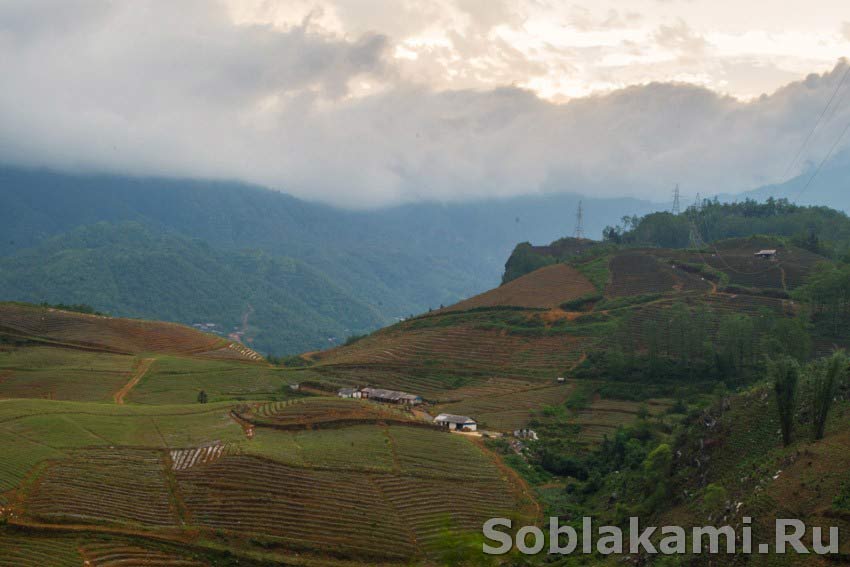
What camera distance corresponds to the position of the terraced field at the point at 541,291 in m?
95.2

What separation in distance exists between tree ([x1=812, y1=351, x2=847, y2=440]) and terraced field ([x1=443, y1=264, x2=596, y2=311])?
5533cm

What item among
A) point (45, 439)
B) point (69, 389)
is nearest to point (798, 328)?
point (45, 439)

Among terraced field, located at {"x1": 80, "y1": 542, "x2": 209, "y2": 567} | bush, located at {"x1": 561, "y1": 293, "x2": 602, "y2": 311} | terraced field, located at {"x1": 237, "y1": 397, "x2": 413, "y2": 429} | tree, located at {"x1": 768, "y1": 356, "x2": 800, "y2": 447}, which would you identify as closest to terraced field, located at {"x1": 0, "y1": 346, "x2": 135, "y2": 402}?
terraced field, located at {"x1": 237, "y1": 397, "x2": 413, "y2": 429}

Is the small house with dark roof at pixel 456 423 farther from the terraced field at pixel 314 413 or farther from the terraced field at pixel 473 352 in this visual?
the terraced field at pixel 473 352

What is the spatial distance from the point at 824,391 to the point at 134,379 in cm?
5987

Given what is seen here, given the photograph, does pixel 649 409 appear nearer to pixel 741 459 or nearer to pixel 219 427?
pixel 741 459

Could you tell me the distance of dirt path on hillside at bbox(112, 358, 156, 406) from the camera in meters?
68.0

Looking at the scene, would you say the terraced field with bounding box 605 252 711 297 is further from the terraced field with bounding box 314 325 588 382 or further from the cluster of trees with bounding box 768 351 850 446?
the cluster of trees with bounding box 768 351 850 446

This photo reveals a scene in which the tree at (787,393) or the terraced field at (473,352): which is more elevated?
the terraced field at (473,352)

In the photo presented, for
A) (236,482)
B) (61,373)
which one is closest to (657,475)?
(236,482)

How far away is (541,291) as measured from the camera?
99688 mm

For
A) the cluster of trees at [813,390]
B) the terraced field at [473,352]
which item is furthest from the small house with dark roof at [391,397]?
the cluster of trees at [813,390]

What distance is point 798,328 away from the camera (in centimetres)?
6412

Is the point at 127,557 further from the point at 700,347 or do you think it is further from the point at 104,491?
the point at 700,347
